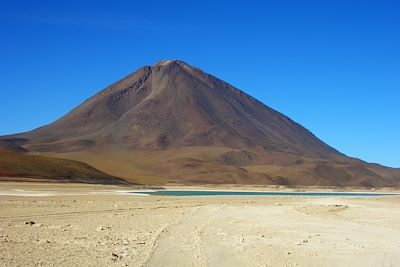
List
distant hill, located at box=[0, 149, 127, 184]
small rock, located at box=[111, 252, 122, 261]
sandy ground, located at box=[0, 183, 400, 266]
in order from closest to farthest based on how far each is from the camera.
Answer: small rock, located at box=[111, 252, 122, 261] < sandy ground, located at box=[0, 183, 400, 266] < distant hill, located at box=[0, 149, 127, 184]

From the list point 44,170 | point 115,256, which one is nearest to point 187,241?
point 115,256

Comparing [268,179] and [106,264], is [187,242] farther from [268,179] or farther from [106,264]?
[268,179]

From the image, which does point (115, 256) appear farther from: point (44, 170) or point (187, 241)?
point (44, 170)

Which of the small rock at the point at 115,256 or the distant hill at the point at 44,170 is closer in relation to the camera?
the small rock at the point at 115,256

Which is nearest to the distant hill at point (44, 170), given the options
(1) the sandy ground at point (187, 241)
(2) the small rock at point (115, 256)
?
(1) the sandy ground at point (187, 241)

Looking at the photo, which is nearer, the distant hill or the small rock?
the small rock

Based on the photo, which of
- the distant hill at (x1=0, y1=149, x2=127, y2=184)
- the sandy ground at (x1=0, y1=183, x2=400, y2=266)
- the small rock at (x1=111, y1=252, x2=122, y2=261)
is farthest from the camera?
the distant hill at (x1=0, y1=149, x2=127, y2=184)

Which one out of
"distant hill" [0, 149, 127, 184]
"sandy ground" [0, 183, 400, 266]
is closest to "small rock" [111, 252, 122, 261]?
"sandy ground" [0, 183, 400, 266]

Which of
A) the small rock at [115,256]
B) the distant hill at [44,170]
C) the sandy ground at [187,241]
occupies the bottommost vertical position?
the small rock at [115,256]

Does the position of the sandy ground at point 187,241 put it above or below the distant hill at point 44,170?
below

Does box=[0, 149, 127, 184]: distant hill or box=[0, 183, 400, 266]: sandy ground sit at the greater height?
box=[0, 149, 127, 184]: distant hill

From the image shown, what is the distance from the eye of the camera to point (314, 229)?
25.0 m

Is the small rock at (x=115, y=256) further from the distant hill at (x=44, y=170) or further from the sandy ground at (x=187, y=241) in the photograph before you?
the distant hill at (x=44, y=170)

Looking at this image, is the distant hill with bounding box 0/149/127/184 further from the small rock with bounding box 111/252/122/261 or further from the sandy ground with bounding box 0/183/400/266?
the small rock with bounding box 111/252/122/261
